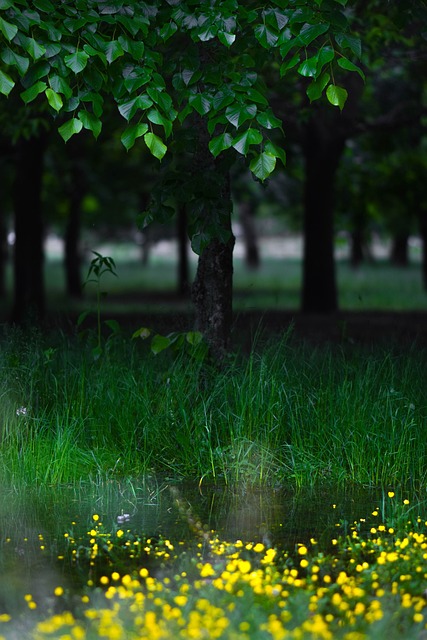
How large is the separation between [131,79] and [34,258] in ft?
37.0

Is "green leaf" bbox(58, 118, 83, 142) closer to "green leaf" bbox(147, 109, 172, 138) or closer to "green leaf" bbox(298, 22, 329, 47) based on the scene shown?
"green leaf" bbox(147, 109, 172, 138)

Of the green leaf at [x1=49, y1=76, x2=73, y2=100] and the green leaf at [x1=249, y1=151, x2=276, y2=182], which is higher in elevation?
the green leaf at [x1=49, y1=76, x2=73, y2=100]

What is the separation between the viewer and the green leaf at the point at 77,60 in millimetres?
6113

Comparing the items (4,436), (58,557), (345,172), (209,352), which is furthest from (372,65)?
(345,172)

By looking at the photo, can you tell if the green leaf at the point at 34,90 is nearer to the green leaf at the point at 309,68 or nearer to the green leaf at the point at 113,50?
the green leaf at the point at 113,50

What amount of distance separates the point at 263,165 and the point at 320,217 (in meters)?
12.4

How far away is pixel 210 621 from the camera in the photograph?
4.20 meters

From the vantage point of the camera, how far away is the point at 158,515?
20.6 ft

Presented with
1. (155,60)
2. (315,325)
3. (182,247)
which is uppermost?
(155,60)

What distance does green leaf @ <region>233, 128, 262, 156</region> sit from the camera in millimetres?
6211

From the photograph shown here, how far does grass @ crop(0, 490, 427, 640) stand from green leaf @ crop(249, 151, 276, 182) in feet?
7.12

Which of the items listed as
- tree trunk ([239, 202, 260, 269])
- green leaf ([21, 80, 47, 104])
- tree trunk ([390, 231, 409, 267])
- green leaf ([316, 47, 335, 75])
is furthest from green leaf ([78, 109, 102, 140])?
tree trunk ([390, 231, 409, 267])

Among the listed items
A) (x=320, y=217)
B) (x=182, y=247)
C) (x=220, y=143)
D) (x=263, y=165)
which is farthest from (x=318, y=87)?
(x=182, y=247)

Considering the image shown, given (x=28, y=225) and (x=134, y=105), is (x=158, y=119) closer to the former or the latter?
(x=134, y=105)
